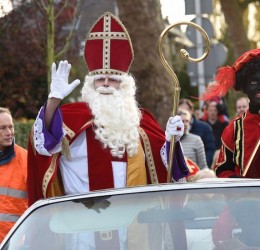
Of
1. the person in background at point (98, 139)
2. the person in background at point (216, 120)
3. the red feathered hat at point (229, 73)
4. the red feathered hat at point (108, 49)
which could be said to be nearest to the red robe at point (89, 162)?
the person in background at point (98, 139)

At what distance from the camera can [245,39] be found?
1183 inches

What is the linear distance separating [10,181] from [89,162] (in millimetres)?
864

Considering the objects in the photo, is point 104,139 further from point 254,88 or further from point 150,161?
point 254,88

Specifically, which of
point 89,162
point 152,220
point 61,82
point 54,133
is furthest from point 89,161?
point 152,220

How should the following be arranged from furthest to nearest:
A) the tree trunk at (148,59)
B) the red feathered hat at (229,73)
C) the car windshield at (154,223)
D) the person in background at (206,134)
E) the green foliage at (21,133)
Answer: the tree trunk at (148,59) → the green foliage at (21,133) → the person in background at (206,134) → the red feathered hat at (229,73) → the car windshield at (154,223)

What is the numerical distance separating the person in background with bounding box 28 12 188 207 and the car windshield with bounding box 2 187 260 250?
1907mm

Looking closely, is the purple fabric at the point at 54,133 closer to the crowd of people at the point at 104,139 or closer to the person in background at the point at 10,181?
the crowd of people at the point at 104,139

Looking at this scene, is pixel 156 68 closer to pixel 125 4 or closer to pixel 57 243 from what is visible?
pixel 125 4

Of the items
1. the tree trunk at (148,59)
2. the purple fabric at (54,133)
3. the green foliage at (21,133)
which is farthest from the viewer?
the tree trunk at (148,59)

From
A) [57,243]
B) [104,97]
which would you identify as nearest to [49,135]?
[104,97]

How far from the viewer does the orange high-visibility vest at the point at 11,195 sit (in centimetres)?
857

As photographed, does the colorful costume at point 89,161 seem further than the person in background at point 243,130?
No

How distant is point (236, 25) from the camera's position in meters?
30.2

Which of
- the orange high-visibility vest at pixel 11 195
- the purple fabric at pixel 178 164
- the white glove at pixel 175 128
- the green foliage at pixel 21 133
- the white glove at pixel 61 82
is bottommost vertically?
the green foliage at pixel 21 133
